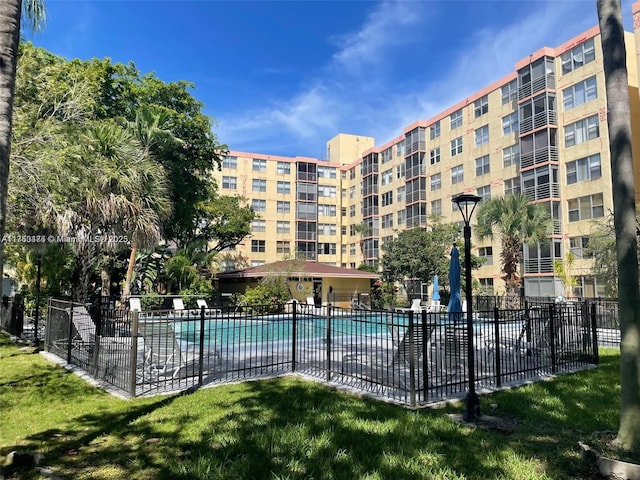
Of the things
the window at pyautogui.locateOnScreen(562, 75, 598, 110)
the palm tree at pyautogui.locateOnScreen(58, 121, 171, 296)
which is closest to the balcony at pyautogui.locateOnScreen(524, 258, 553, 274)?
the window at pyautogui.locateOnScreen(562, 75, 598, 110)

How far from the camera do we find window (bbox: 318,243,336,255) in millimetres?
59469

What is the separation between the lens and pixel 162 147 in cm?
2302

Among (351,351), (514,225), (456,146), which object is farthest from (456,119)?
(351,351)

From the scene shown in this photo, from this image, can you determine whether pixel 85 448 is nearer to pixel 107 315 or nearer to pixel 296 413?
pixel 296 413

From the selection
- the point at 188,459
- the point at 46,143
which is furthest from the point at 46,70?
the point at 188,459

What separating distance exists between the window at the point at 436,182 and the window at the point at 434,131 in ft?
14.0

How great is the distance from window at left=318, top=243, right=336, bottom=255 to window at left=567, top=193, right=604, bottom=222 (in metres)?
32.8

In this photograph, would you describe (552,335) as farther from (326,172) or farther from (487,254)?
(326,172)

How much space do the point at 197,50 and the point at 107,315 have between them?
13557mm

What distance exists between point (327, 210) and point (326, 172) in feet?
18.3

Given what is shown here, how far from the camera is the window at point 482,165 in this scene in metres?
40.3

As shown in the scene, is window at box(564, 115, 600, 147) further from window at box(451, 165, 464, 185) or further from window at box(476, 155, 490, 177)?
window at box(451, 165, 464, 185)

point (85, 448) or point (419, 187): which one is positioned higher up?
point (419, 187)

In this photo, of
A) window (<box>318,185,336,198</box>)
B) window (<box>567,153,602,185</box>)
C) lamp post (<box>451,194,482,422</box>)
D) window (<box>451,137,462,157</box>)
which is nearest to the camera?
lamp post (<box>451,194,482,422</box>)
